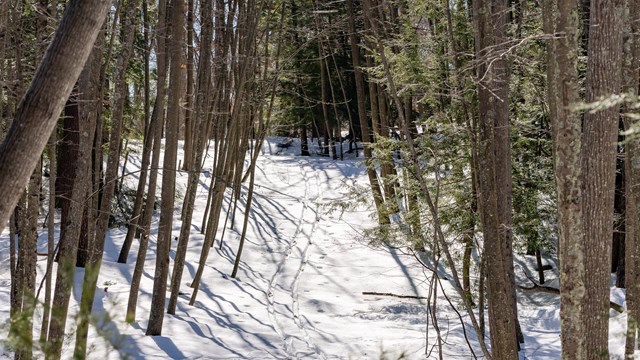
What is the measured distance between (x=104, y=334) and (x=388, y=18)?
1694cm

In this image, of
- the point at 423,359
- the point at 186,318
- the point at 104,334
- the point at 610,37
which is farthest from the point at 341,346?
the point at 104,334

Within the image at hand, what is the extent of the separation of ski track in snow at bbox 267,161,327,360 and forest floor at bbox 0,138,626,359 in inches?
1.1

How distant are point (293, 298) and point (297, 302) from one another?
26 centimetres

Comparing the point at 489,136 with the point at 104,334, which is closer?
the point at 104,334

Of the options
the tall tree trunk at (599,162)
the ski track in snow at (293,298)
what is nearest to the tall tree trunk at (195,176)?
the ski track in snow at (293,298)

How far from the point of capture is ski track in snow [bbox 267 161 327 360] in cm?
1036

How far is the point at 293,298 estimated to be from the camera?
13.6 metres

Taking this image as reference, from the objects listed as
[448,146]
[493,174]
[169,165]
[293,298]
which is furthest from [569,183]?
[293,298]

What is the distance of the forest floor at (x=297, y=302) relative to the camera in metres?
9.88

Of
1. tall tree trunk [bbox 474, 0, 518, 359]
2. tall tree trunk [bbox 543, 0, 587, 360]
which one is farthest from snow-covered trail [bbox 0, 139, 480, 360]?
tall tree trunk [bbox 543, 0, 587, 360]

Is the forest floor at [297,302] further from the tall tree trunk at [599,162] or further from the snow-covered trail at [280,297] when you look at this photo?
the tall tree trunk at [599,162]

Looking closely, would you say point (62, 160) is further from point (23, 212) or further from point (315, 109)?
point (315, 109)

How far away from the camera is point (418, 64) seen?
12.2 metres

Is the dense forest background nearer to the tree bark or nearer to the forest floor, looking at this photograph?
the tree bark
